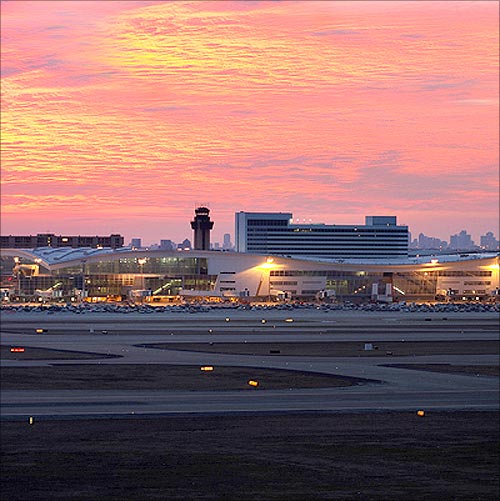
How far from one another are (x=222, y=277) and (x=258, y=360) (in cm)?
9523

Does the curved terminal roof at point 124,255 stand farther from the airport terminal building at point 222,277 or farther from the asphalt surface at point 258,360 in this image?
the asphalt surface at point 258,360

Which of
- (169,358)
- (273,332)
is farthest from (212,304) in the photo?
(169,358)

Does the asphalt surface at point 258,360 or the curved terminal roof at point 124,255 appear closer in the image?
the asphalt surface at point 258,360

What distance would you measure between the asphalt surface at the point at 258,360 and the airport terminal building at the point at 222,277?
121 feet

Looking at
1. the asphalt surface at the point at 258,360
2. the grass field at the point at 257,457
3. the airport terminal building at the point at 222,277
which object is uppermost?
the airport terminal building at the point at 222,277

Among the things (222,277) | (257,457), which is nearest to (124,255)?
(222,277)

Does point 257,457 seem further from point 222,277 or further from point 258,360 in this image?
point 222,277

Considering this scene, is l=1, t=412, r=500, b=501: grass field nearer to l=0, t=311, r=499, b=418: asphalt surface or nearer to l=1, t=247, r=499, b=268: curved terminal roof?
l=0, t=311, r=499, b=418: asphalt surface

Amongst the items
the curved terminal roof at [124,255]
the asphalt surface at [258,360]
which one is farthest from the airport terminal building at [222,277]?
the asphalt surface at [258,360]

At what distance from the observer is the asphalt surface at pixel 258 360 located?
45.1 metres

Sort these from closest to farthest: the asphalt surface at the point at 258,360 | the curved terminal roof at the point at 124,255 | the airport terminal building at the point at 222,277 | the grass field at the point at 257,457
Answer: the grass field at the point at 257,457 → the asphalt surface at the point at 258,360 → the airport terminal building at the point at 222,277 → the curved terminal roof at the point at 124,255

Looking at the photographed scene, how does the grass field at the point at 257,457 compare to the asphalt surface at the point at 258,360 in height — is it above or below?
below

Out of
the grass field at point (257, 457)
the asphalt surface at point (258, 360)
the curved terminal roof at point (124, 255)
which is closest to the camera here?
the grass field at point (257, 457)

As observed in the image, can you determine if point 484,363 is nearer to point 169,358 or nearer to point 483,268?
point 169,358
